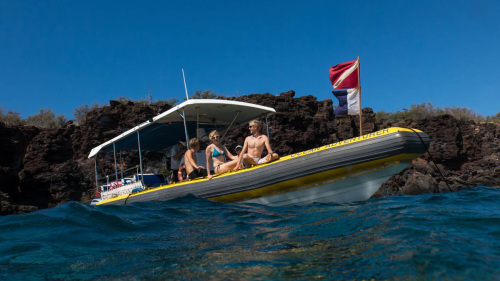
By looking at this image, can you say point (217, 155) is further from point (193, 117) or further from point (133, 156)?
point (133, 156)

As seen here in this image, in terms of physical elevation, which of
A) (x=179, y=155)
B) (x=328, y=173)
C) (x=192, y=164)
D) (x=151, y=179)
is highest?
(x=179, y=155)

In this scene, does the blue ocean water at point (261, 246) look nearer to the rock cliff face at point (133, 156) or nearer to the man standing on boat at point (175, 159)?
the man standing on boat at point (175, 159)

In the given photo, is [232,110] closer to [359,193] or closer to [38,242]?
[359,193]

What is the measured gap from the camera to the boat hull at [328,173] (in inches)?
229

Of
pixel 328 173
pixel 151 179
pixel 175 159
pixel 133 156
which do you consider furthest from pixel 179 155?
pixel 133 156

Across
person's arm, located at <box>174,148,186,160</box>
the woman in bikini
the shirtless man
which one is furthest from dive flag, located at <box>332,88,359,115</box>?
person's arm, located at <box>174,148,186,160</box>

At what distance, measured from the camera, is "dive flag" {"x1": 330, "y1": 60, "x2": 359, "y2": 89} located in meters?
7.42

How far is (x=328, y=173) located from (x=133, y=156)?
12.1 metres

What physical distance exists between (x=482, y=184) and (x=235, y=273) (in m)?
12.5

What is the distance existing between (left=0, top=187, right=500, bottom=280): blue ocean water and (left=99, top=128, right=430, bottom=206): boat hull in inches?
44.8

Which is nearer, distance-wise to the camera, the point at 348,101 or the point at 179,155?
the point at 348,101

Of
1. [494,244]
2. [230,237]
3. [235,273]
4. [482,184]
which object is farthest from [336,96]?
[482,184]

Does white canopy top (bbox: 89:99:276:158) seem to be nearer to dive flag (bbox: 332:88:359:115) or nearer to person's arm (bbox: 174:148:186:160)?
person's arm (bbox: 174:148:186:160)

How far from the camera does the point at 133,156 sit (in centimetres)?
1631
